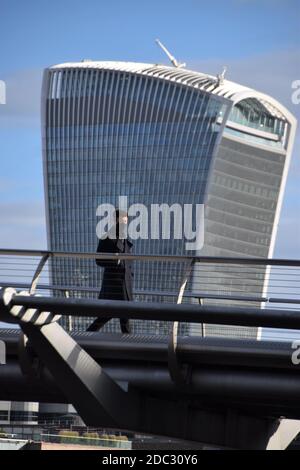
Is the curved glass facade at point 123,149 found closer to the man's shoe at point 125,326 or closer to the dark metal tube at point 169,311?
the man's shoe at point 125,326

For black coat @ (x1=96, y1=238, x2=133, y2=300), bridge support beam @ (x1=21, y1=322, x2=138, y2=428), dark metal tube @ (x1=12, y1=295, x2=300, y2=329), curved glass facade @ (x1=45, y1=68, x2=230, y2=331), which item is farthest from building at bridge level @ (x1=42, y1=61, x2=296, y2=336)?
dark metal tube @ (x1=12, y1=295, x2=300, y2=329)

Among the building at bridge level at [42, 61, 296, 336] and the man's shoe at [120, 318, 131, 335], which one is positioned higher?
the building at bridge level at [42, 61, 296, 336]

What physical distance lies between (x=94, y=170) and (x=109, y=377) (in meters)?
129

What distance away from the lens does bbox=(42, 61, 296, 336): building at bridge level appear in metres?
137

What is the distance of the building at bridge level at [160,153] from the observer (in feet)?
451

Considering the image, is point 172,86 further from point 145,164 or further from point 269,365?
point 269,365

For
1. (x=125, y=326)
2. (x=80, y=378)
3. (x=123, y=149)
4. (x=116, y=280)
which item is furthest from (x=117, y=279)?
(x=123, y=149)

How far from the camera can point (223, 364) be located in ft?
51.5

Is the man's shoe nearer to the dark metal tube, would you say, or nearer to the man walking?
the man walking

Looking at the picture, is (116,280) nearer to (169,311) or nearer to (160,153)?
(169,311)

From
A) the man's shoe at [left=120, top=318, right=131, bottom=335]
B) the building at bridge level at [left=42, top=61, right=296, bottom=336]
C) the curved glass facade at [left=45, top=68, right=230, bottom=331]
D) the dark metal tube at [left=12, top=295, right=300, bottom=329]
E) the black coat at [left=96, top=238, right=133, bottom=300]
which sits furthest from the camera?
the building at bridge level at [left=42, top=61, right=296, bottom=336]

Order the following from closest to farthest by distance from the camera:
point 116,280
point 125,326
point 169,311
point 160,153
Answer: point 169,311
point 125,326
point 116,280
point 160,153

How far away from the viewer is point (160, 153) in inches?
5522
